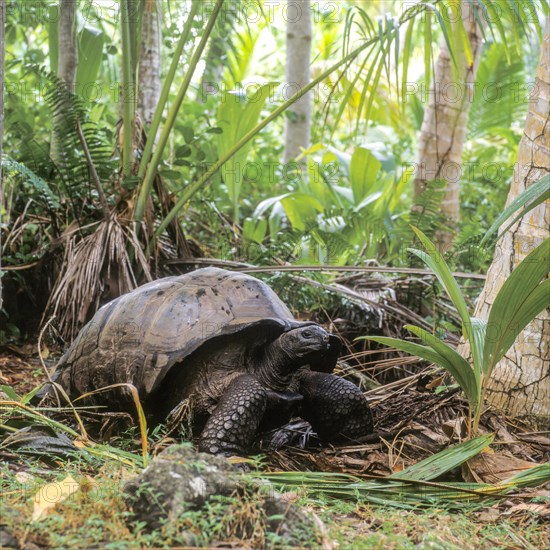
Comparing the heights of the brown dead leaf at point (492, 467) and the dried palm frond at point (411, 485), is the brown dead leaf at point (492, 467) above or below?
below

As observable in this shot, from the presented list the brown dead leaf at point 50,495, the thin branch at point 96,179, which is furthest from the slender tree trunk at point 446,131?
the brown dead leaf at point 50,495

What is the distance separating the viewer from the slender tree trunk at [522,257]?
3469 mm

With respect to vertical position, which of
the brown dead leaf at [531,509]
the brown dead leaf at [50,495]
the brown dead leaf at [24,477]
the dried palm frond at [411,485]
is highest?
the brown dead leaf at [50,495]

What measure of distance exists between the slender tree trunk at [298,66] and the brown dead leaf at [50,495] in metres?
5.62

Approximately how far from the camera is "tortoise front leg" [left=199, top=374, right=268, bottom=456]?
298 centimetres

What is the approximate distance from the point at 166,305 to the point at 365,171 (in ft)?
12.3

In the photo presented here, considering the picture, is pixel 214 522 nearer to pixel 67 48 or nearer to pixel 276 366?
pixel 276 366

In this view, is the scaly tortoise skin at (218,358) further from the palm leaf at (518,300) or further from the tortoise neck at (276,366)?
the palm leaf at (518,300)

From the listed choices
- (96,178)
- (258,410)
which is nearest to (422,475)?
(258,410)

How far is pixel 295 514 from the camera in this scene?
2014 mm

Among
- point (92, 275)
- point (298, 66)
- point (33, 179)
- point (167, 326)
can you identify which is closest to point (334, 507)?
point (167, 326)

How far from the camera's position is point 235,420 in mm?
3008

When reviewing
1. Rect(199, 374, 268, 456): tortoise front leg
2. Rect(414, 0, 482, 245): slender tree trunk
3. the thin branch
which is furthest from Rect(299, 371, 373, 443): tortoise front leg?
Rect(414, 0, 482, 245): slender tree trunk

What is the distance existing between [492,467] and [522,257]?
3.87 feet
